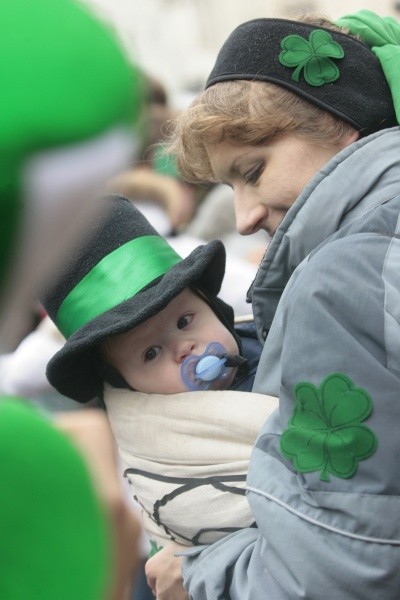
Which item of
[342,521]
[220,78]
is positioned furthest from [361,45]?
[342,521]

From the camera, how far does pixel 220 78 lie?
6.41 ft

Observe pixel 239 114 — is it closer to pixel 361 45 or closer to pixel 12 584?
pixel 361 45

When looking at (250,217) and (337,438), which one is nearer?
(337,438)

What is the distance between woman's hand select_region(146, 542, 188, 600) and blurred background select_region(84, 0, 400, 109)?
780 centimetres

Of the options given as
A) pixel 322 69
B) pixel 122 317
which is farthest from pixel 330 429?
pixel 322 69

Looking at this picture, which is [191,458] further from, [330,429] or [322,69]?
[322,69]

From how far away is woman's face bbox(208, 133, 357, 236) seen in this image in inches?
72.3

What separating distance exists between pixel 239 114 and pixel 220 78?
0.14 metres

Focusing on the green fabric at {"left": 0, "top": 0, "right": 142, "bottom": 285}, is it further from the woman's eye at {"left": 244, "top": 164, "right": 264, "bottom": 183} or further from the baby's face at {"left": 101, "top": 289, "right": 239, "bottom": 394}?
the baby's face at {"left": 101, "top": 289, "right": 239, "bottom": 394}

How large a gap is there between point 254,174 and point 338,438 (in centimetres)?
63

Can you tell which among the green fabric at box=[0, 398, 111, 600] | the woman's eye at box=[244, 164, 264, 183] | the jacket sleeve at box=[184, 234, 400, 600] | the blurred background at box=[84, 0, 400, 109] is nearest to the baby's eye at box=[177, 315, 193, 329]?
the woman's eye at box=[244, 164, 264, 183]

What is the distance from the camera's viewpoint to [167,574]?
186 centimetres

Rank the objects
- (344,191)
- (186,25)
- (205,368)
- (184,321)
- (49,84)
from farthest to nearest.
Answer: (186,25) < (184,321) < (205,368) < (344,191) < (49,84)

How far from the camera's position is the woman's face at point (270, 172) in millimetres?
1837
